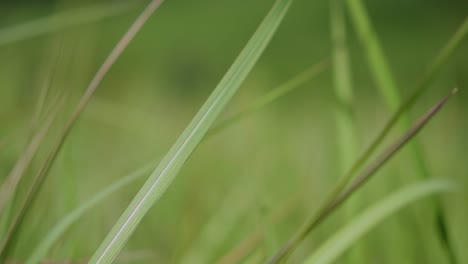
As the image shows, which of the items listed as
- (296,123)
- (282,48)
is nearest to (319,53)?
(282,48)

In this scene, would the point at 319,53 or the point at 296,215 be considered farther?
the point at 319,53

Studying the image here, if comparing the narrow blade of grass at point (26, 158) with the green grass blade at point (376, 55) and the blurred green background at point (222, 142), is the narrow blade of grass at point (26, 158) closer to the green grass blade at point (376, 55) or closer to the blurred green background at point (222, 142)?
the blurred green background at point (222, 142)

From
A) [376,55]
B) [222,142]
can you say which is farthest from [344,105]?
[222,142]

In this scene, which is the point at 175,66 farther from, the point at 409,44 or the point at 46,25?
the point at 46,25

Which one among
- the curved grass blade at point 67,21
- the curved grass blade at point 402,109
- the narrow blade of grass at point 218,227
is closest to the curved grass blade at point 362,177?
the curved grass blade at point 402,109

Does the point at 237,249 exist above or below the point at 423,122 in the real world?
below

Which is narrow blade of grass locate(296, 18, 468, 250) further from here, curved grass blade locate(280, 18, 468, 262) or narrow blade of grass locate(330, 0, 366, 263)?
narrow blade of grass locate(330, 0, 366, 263)

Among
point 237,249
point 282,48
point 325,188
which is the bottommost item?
point 282,48
